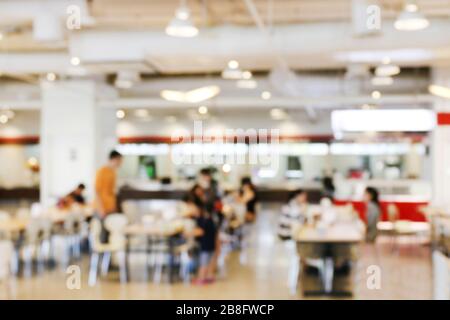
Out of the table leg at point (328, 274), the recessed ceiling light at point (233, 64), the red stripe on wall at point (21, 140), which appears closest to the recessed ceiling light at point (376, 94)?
the recessed ceiling light at point (233, 64)

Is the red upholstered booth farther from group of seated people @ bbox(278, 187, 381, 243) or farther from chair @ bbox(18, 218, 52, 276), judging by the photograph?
chair @ bbox(18, 218, 52, 276)

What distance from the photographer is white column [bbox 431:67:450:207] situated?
508 inches

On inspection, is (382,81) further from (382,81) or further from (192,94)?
(192,94)

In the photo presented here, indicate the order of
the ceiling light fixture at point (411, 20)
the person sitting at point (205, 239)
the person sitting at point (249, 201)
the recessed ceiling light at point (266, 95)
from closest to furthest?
the ceiling light fixture at point (411, 20) → the person sitting at point (205, 239) → the person sitting at point (249, 201) → the recessed ceiling light at point (266, 95)

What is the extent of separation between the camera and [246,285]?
827cm

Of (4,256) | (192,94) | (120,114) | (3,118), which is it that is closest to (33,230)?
(4,256)

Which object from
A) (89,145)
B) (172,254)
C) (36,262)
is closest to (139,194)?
(89,145)

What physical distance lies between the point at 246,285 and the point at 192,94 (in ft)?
24.4

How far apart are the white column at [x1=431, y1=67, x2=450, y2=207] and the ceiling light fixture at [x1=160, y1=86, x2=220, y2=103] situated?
4922mm

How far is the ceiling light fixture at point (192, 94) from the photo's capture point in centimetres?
1446

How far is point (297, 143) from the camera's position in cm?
1977

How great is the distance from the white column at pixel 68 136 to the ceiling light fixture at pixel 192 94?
177 cm

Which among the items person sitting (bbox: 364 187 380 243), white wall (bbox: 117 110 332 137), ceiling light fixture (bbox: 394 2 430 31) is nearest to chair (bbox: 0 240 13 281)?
ceiling light fixture (bbox: 394 2 430 31)

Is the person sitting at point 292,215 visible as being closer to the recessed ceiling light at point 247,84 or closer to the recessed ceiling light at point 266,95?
the recessed ceiling light at point 247,84
